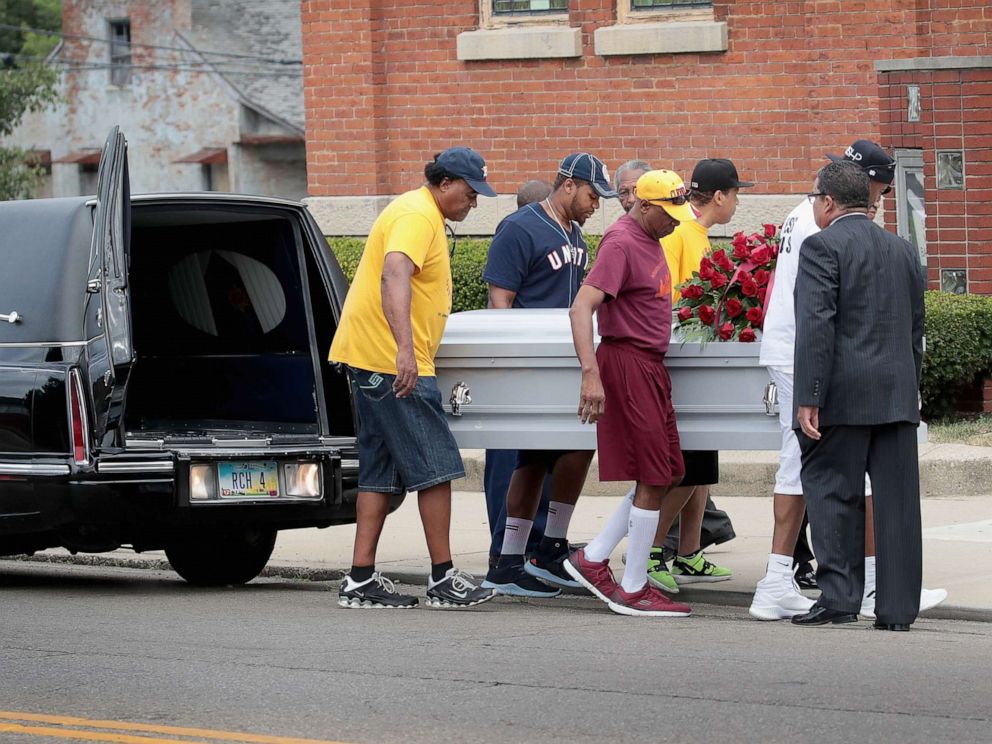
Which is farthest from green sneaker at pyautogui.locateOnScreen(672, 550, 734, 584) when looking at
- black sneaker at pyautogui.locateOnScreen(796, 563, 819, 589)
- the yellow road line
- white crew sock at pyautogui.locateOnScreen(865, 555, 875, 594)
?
the yellow road line

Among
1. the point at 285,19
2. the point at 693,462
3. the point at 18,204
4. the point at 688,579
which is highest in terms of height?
the point at 285,19

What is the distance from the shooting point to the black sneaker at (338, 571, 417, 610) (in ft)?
28.1

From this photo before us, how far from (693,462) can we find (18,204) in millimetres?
3412

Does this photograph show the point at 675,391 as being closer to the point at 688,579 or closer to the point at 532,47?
the point at 688,579

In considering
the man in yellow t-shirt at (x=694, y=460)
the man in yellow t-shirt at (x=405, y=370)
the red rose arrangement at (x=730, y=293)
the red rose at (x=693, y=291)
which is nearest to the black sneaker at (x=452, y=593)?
the man in yellow t-shirt at (x=405, y=370)

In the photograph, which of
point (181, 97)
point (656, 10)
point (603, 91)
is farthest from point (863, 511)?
point (181, 97)

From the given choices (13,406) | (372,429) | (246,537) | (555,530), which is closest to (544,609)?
(555,530)

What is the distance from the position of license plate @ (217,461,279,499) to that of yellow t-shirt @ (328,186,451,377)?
720mm

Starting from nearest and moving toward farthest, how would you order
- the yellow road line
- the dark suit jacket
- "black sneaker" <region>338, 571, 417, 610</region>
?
1. the yellow road line
2. the dark suit jacket
3. "black sneaker" <region>338, 571, 417, 610</region>

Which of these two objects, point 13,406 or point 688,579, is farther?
point 688,579

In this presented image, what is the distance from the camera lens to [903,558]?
7.64 meters

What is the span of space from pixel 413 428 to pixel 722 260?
5.09 ft

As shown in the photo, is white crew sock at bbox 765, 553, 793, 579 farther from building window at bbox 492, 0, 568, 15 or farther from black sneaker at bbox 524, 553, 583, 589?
building window at bbox 492, 0, 568, 15

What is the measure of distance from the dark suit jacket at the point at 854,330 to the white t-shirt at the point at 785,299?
0.93ft
